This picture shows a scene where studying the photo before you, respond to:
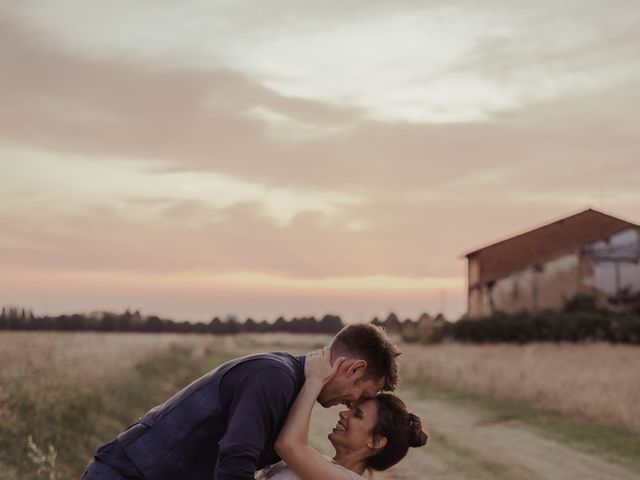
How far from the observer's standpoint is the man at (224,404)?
4230 millimetres

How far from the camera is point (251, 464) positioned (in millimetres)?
4082

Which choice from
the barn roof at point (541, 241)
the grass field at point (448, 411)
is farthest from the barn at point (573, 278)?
the grass field at point (448, 411)

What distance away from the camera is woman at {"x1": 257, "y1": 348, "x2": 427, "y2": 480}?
4.41 metres

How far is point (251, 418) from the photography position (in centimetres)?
411

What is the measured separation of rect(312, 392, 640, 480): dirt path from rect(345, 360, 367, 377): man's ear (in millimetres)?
8058

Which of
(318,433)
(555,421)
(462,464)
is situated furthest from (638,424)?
(318,433)

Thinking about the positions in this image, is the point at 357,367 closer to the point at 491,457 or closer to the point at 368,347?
the point at 368,347

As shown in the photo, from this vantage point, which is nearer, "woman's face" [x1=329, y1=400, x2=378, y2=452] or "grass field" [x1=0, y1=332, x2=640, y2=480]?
"woman's face" [x1=329, y1=400, x2=378, y2=452]

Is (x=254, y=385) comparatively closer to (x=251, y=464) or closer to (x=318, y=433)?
(x=251, y=464)

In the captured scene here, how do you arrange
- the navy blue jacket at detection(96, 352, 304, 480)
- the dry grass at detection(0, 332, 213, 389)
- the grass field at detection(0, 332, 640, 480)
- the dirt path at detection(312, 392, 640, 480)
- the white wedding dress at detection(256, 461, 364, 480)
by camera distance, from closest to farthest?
1. the navy blue jacket at detection(96, 352, 304, 480)
2. the white wedding dress at detection(256, 461, 364, 480)
3. the grass field at detection(0, 332, 640, 480)
4. the dirt path at detection(312, 392, 640, 480)
5. the dry grass at detection(0, 332, 213, 389)

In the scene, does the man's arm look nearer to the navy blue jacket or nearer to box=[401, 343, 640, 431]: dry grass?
the navy blue jacket

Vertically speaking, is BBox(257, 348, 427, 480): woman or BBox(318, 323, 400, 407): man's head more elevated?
BBox(318, 323, 400, 407): man's head

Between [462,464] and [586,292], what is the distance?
3644cm

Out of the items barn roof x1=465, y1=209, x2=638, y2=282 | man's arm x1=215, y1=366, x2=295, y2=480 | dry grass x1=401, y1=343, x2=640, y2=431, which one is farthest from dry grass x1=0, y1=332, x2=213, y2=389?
barn roof x1=465, y1=209, x2=638, y2=282
